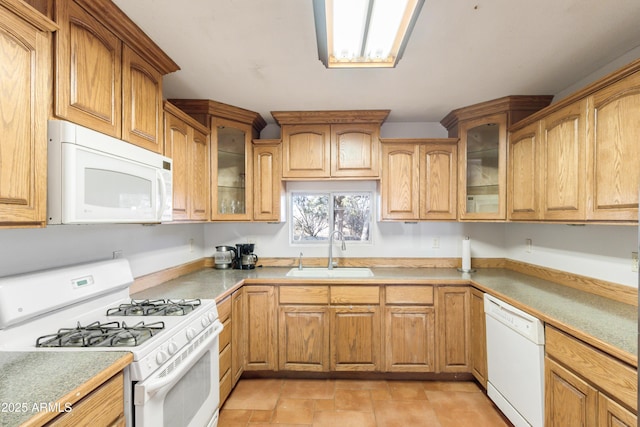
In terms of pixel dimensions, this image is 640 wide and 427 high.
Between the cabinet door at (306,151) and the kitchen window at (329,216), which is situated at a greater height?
the cabinet door at (306,151)

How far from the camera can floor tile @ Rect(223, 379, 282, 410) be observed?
2137 millimetres

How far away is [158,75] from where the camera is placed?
1.77 m

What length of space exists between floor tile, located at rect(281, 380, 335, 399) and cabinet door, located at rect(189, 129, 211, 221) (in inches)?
60.8

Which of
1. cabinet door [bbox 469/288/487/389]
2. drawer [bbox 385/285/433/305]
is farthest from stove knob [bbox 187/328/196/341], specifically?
cabinet door [bbox 469/288/487/389]

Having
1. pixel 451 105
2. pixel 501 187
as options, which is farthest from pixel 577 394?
pixel 451 105

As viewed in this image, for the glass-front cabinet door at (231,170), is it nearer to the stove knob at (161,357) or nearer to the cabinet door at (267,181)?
the cabinet door at (267,181)

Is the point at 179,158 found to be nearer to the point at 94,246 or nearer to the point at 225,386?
the point at 94,246

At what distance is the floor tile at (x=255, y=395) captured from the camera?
2137 millimetres

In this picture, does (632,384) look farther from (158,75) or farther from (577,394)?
(158,75)

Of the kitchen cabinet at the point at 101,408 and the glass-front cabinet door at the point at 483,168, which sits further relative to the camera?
the glass-front cabinet door at the point at 483,168

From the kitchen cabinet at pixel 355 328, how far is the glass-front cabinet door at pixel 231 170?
3.78 ft

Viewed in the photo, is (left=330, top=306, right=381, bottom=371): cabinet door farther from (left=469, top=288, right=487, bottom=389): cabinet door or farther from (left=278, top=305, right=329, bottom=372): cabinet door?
(left=469, top=288, right=487, bottom=389): cabinet door

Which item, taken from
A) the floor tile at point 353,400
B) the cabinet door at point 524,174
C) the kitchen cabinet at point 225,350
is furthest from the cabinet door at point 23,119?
the cabinet door at point 524,174

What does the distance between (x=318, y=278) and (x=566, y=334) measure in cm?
160
